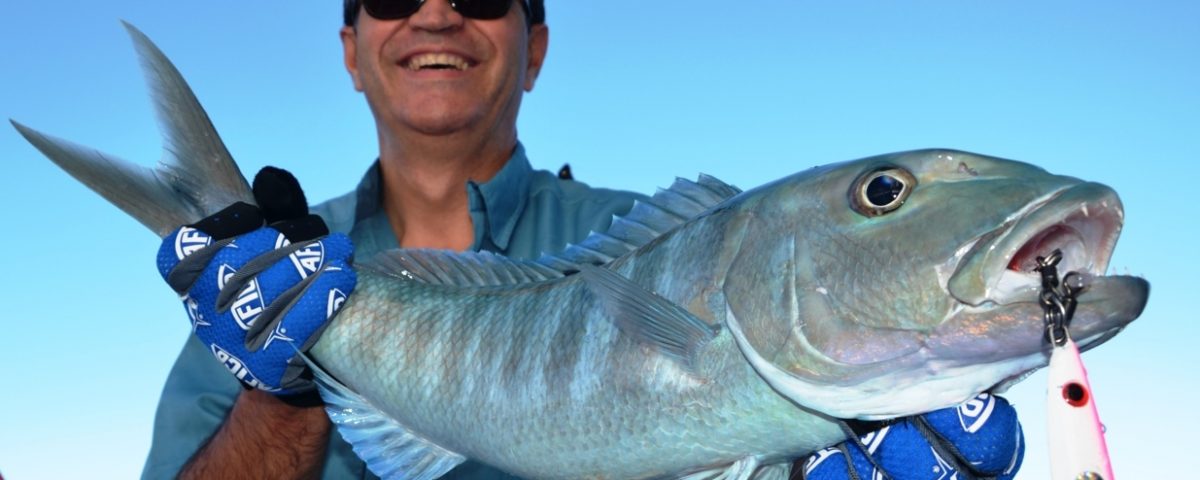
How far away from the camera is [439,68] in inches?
197

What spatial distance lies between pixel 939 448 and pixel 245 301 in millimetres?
1996

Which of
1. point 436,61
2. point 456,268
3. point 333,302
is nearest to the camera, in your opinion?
point 333,302

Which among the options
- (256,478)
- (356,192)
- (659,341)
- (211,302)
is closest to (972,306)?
(659,341)

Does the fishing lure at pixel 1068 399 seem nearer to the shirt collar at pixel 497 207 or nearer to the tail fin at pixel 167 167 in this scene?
the tail fin at pixel 167 167

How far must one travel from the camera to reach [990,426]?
2652mm

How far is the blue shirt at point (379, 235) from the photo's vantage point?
452 centimetres

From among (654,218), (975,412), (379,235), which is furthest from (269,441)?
(975,412)

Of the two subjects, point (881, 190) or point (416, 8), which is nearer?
point (881, 190)

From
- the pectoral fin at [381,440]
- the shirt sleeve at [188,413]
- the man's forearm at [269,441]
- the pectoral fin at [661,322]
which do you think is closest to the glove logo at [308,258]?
the pectoral fin at [381,440]

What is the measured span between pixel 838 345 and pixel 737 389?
0.26 metres

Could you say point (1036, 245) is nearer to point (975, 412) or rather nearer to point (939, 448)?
point (975, 412)

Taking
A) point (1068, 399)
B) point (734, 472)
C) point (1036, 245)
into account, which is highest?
point (1036, 245)

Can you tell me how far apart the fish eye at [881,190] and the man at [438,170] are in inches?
98.9

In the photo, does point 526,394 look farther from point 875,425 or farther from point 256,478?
point 256,478
